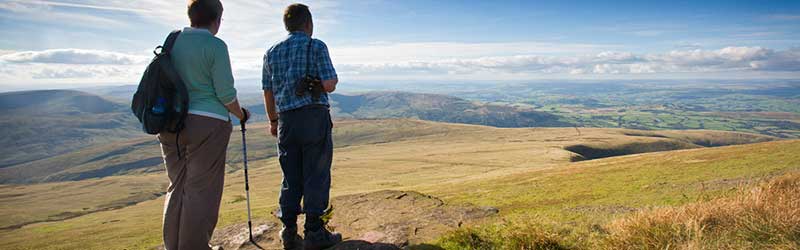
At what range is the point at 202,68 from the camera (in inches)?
247

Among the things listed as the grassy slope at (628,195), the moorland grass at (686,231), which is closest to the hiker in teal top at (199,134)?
the moorland grass at (686,231)

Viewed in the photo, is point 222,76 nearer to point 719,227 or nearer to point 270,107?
point 270,107

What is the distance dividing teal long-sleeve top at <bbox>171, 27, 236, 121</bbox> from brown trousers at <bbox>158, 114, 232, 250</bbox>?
26cm

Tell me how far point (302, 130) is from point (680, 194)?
10.9 metres

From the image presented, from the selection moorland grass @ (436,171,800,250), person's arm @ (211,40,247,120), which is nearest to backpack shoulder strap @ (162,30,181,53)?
person's arm @ (211,40,247,120)

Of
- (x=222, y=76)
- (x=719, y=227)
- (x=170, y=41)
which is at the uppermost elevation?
(x=170, y=41)

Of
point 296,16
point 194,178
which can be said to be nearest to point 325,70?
point 296,16

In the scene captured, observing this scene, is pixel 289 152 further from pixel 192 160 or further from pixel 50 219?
pixel 50 219

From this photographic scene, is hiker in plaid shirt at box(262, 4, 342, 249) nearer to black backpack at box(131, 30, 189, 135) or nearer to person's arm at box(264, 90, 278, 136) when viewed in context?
person's arm at box(264, 90, 278, 136)

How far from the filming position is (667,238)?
249 inches

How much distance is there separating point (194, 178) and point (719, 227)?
25.4 feet

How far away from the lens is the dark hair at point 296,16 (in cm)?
772

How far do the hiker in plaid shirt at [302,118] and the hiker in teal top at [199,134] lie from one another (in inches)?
42.2

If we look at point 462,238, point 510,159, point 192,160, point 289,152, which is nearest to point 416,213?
point 462,238
